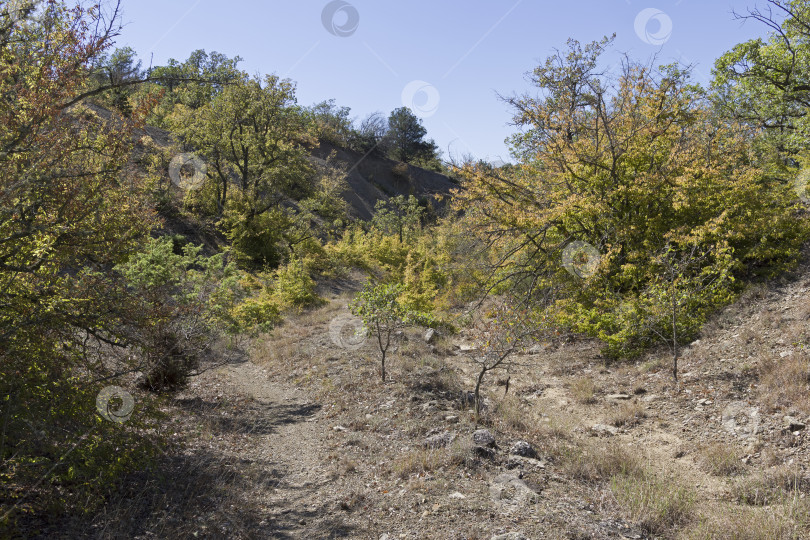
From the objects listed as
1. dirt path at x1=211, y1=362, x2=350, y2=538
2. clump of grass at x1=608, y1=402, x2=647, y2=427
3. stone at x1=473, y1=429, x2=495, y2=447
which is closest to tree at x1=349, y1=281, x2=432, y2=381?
dirt path at x1=211, y1=362, x2=350, y2=538

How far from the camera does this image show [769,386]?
303 inches

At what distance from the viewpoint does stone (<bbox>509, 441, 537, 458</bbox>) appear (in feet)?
21.5

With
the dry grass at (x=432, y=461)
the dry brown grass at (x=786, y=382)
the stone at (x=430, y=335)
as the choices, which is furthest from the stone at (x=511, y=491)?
the stone at (x=430, y=335)

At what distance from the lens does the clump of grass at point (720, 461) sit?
241 inches

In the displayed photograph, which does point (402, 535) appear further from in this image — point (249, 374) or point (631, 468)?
point (249, 374)

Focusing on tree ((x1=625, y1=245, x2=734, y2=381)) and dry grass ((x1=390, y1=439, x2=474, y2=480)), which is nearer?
dry grass ((x1=390, y1=439, x2=474, y2=480))

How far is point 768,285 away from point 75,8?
44.2ft

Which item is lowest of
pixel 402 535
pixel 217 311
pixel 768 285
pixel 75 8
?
pixel 402 535

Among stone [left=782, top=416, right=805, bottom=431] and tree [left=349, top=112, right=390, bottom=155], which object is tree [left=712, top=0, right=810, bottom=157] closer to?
stone [left=782, top=416, right=805, bottom=431]

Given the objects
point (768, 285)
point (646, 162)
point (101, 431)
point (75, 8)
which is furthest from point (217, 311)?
point (768, 285)

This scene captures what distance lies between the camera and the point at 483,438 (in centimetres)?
673

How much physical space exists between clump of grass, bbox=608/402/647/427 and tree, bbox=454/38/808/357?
277 centimetres

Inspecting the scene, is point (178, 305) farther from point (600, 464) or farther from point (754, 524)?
point (754, 524)

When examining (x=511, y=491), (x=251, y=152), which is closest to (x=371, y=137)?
(x=251, y=152)
